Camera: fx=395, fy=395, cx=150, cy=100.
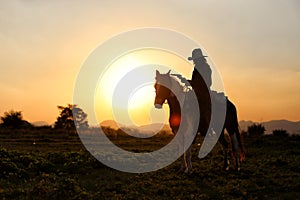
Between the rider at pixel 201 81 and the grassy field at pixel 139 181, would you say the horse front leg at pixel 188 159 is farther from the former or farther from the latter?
the rider at pixel 201 81

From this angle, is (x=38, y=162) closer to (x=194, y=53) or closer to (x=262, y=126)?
(x=194, y=53)

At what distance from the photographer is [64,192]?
10.7 meters

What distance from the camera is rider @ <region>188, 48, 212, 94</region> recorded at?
15.1 m

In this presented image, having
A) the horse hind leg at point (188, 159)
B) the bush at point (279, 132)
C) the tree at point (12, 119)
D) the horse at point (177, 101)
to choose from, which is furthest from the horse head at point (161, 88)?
Result: the tree at point (12, 119)

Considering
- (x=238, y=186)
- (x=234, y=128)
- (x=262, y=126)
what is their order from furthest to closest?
(x=262, y=126) → (x=234, y=128) → (x=238, y=186)

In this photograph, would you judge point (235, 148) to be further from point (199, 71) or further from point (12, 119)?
point (12, 119)

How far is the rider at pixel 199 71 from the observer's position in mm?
15062

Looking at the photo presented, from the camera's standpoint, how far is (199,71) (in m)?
15.1

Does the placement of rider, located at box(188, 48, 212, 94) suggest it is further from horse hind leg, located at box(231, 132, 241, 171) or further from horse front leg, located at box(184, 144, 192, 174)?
horse hind leg, located at box(231, 132, 241, 171)

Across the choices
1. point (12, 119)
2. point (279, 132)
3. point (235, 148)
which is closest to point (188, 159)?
point (235, 148)

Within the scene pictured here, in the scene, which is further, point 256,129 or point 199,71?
point 256,129

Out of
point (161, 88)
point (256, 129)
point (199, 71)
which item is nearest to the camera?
point (199, 71)

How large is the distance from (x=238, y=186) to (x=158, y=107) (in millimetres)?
4608

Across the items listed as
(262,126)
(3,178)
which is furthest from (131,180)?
(262,126)
